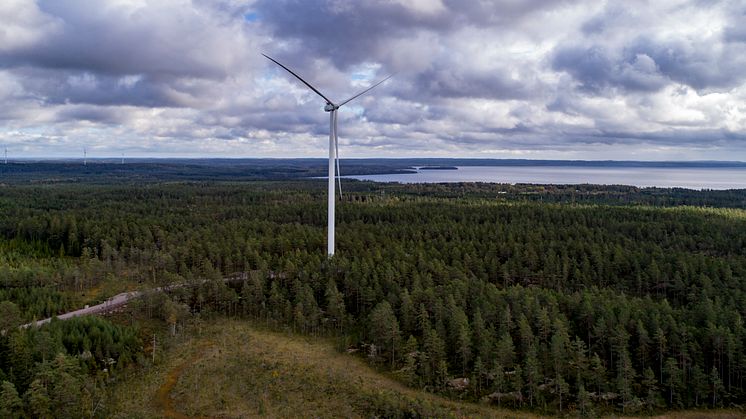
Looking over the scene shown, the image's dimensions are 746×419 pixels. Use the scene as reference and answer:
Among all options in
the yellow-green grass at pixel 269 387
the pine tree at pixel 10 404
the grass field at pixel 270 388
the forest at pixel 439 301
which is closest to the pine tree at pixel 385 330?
the forest at pixel 439 301

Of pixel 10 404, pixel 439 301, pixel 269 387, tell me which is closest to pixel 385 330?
pixel 439 301

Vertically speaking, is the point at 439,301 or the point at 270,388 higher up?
the point at 439,301

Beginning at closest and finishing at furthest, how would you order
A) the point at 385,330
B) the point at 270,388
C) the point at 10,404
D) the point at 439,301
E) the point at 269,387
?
the point at 10,404 → the point at 270,388 → the point at 269,387 → the point at 385,330 → the point at 439,301

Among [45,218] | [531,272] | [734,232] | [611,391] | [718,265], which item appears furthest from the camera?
[45,218]

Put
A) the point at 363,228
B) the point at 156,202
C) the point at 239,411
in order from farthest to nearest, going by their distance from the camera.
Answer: the point at 156,202 < the point at 363,228 < the point at 239,411

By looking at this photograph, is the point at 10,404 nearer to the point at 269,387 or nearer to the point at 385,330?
the point at 269,387

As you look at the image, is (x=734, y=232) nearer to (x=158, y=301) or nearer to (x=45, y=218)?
(x=158, y=301)

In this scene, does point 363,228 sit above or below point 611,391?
above

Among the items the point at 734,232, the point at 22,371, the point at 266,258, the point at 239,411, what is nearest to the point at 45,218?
the point at 266,258

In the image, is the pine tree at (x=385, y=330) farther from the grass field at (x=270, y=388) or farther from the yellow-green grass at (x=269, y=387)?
the grass field at (x=270, y=388)
